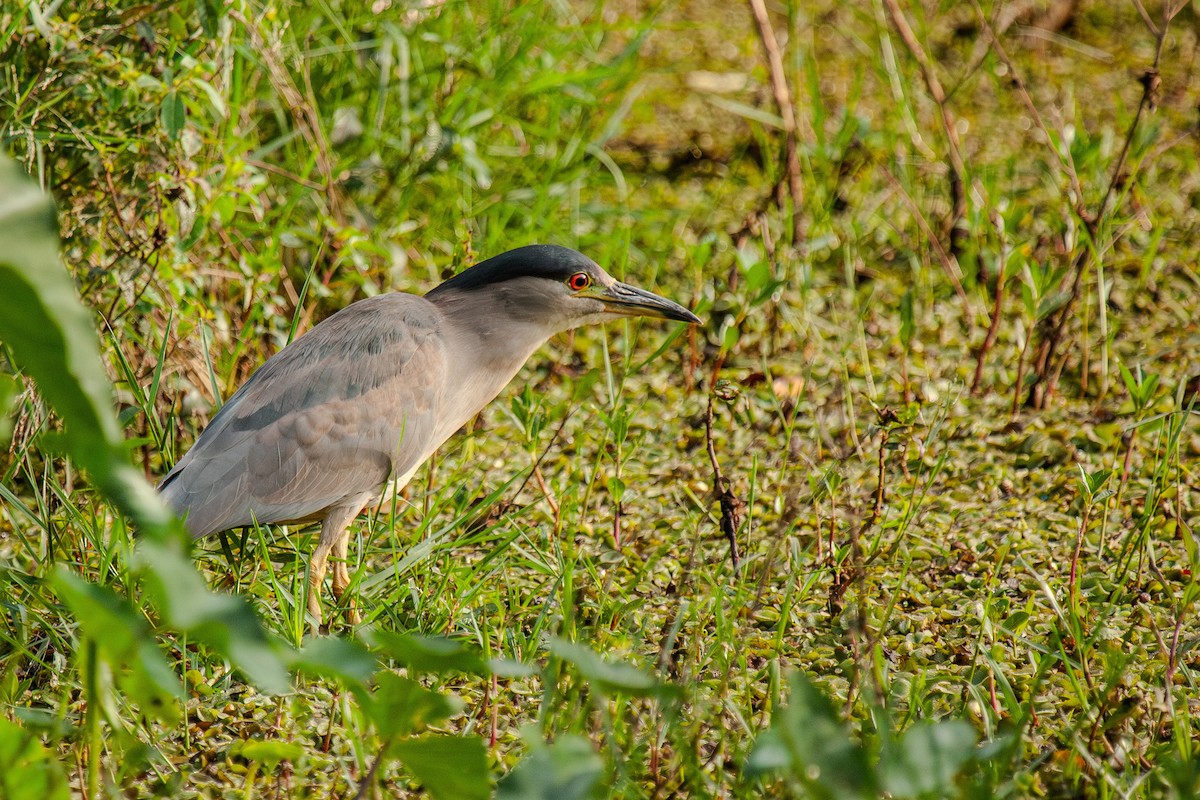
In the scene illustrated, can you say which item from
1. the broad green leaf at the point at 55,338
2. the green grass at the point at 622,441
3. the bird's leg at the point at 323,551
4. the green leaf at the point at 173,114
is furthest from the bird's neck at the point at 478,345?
the broad green leaf at the point at 55,338

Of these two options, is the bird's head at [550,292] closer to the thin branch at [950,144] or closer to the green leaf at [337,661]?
the thin branch at [950,144]

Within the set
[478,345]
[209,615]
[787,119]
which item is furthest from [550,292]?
[209,615]

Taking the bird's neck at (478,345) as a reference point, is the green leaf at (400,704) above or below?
above

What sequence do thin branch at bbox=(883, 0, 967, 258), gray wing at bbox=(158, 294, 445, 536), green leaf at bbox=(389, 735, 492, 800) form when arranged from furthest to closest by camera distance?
thin branch at bbox=(883, 0, 967, 258) → gray wing at bbox=(158, 294, 445, 536) → green leaf at bbox=(389, 735, 492, 800)

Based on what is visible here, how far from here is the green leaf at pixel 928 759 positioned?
5.81ft

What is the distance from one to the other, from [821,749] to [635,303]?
2199 mm

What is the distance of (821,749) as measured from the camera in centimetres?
167

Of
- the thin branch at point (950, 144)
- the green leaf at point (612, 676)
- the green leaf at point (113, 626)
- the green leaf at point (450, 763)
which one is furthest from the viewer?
the thin branch at point (950, 144)

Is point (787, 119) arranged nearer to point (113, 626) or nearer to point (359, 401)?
point (359, 401)

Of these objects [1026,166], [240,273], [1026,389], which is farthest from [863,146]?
[240,273]

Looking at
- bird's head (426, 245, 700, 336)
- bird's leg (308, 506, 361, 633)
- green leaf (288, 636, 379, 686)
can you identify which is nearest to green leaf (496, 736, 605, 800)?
green leaf (288, 636, 379, 686)

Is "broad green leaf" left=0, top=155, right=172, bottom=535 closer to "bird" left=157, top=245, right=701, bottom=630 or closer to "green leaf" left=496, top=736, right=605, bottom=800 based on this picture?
"green leaf" left=496, top=736, right=605, bottom=800

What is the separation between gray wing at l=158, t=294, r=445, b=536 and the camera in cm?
307

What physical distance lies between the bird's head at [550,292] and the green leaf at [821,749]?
2039 millimetres
